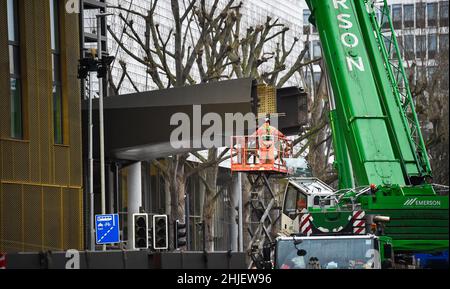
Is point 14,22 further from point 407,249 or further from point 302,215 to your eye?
point 407,249

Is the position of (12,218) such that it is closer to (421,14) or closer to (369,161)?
(369,161)

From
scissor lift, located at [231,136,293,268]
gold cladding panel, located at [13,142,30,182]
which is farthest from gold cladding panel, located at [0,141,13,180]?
scissor lift, located at [231,136,293,268]

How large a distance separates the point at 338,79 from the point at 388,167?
2510mm

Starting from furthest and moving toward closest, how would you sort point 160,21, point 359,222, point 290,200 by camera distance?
point 160,21 < point 290,200 < point 359,222

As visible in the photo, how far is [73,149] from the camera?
45.2 meters

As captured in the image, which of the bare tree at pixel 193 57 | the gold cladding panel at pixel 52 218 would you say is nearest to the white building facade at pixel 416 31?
the bare tree at pixel 193 57

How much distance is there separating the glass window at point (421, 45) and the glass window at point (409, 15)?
12.4 feet

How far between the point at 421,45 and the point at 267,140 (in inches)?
554

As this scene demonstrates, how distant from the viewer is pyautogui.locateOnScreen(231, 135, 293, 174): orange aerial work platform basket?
1763 inches

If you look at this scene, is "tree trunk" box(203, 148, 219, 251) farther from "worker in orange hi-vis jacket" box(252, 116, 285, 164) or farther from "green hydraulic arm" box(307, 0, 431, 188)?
"green hydraulic arm" box(307, 0, 431, 188)

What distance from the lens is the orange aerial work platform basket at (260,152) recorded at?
44781 mm

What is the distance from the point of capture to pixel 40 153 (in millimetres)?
42719

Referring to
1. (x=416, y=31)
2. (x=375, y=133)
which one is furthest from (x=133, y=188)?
(x=375, y=133)

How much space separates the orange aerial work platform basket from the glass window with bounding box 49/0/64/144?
19.8 feet
